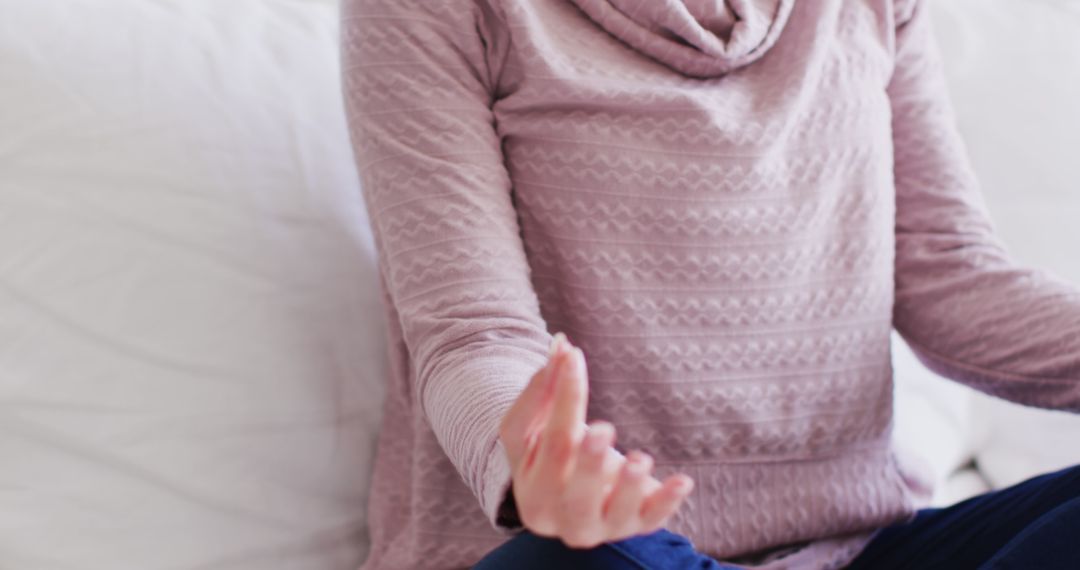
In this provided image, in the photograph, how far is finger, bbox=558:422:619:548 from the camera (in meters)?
0.43

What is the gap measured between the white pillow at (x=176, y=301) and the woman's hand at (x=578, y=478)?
1.28ft

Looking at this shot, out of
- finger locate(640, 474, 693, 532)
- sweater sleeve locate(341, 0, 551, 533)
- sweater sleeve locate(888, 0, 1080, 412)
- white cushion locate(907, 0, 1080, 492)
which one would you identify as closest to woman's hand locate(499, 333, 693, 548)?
finger locate(640, 474, 693, 532)

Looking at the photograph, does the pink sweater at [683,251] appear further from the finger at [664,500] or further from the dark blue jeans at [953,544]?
the finger at [664,500]

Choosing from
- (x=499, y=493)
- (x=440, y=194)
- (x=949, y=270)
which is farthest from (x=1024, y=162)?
(x=499, y=493)

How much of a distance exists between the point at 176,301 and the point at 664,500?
1.62ft

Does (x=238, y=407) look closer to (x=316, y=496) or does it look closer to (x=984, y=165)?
(x=316, y=496)

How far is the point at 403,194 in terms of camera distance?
70 centimetres

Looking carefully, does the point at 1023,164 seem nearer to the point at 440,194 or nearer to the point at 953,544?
the point at 953,544

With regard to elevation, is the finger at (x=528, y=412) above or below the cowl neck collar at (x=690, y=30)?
below

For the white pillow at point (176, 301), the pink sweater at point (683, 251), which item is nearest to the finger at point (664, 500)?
the pink sweater at point (683, 251)

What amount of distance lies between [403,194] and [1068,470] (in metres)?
0.51

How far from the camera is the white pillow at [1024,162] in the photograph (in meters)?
1.10

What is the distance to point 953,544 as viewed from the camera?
762mm

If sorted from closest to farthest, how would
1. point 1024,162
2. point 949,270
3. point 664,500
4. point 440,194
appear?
1. point 664,500
2. point 440,194
3. point 949,270
4. point 1024,162
